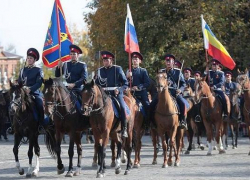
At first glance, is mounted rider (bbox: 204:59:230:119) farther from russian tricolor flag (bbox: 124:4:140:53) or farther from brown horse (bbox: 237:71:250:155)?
russian tricolor flag (bbox: 124:4:140:53)

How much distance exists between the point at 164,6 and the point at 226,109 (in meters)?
22.2

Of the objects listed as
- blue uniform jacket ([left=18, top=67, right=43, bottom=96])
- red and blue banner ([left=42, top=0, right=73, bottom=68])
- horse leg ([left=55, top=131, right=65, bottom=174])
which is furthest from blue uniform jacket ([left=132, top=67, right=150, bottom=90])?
horse leg ([left=55, top=131, right=65, bottom=174])

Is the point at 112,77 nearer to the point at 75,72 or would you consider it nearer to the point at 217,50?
the point at 75,72

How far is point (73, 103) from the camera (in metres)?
18.5

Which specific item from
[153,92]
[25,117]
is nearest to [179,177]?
[25,117]

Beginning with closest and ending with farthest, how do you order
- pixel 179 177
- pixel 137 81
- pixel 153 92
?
pixel 179 177 → pixel 137 81 → pixel 153 92

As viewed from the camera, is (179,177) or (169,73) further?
(169,73)

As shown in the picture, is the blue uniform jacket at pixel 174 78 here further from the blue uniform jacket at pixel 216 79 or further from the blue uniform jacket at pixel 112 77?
the blue uniform jacket at pixel 216 79

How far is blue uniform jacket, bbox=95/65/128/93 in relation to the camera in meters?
19.1

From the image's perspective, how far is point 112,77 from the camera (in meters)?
19.1

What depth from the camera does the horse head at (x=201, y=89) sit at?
24.6m

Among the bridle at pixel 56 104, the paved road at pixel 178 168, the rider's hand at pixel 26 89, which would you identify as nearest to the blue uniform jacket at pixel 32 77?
the rider's hand at pixel 26 89

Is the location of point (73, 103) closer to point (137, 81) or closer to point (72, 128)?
point (72, 128)

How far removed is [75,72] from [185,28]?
89.7ft
